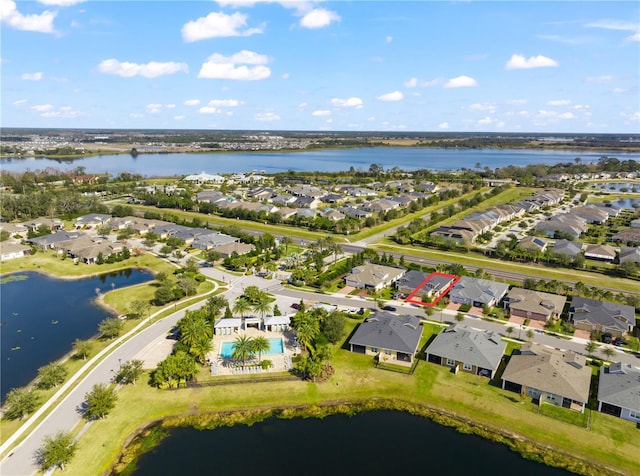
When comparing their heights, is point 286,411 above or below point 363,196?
below

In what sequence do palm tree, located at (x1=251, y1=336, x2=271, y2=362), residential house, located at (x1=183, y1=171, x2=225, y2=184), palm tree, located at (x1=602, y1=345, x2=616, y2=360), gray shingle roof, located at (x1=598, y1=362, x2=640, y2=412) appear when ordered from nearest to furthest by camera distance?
gray shingle roof, located at (x1=598, y1=362, x2=640, y2=412), palm tree, located at (x1=251, y1=336, x2=271, y2=362), palm tree, located at (x1=602, y1=345, x2=616, y2=360), residential house, located at (x1=183, y1=171, x2=225, y2=184)

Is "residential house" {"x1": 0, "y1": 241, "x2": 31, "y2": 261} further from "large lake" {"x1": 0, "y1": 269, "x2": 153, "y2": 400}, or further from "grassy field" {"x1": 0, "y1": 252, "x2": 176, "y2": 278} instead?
"large lake" {"x1": 0, "y1": 269, "x2": 153, "y2": 400}

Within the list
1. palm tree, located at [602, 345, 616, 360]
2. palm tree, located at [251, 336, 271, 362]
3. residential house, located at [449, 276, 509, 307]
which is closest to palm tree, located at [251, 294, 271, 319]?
palm tree, located at [251, 336, 271, 362]

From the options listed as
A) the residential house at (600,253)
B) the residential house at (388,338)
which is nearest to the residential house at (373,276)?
the residential house at (388,338)

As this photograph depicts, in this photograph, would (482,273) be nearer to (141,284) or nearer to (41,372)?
(141,284)

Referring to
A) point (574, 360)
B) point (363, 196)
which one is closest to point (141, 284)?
point (574, 360)

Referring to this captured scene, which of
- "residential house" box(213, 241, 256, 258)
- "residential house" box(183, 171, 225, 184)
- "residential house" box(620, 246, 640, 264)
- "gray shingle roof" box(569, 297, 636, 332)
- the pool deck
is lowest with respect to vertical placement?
the pool deck

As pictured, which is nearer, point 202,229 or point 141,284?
point 141,284
